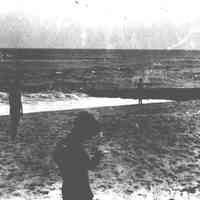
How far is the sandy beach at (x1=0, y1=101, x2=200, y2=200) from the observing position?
7.41m

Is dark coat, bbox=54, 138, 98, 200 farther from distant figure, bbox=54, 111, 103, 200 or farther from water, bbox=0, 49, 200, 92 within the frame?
water, bbox=0, 49, 200, 92

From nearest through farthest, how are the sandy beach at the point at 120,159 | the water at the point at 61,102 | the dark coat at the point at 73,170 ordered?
the dark coat at the point at 73,170
the sandy beach at the point at 120,159
the water at the point at 61,102

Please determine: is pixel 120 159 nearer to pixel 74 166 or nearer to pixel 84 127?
pixel 84 127

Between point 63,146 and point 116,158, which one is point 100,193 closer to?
point 116,158

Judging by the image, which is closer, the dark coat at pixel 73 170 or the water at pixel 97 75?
the dark coat at pixel 73 170

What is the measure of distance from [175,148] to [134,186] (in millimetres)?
3542

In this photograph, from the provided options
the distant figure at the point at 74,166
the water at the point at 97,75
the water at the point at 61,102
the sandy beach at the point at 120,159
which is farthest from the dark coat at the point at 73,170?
the water at the point at 97,75

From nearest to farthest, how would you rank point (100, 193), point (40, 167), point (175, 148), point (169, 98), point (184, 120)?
point (100, 193), point (40, 167), point (175, 148), point (184, 120), point (169, 98)

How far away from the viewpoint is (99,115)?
16078 millimetres

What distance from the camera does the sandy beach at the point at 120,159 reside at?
7.41m

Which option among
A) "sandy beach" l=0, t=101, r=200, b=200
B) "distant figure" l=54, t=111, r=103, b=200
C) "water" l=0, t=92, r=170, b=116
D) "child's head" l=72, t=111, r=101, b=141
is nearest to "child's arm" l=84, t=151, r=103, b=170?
"distant figure" l=54, t=111, r=103, b=200

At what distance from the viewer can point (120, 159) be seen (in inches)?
373

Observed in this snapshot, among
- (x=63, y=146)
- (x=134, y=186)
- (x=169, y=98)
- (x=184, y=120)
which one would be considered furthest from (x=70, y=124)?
(x=169, y=98)

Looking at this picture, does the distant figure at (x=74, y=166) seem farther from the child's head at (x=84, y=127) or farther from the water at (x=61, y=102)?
the water at (x=61, y=102)
